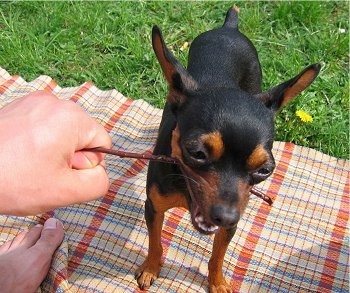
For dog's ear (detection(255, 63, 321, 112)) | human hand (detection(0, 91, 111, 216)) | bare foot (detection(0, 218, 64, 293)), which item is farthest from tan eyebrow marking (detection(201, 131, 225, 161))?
bare foot (detection(0, 218, 64, 293))

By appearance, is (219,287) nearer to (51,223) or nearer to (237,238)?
(237,238)

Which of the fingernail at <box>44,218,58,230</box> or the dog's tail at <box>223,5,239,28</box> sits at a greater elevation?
the dog's tail at <box>223,5,239,28</box>

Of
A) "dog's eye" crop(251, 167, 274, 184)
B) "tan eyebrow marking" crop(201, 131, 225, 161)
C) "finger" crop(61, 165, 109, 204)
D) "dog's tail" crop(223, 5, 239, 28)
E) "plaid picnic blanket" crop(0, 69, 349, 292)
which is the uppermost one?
"finger" crop(61, 165, 109, 204)

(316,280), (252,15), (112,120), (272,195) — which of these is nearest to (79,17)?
(112,120)

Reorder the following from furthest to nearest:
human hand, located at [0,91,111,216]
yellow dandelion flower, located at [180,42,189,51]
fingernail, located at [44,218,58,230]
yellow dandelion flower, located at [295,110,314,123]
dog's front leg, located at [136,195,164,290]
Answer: yellow dandelion flower, located at [180,42,189,51], yellow dandelion flower, located at [295,110,314,123], fingernail, located at [44,218,58,230], dog's front leg, located at [136,195,164,290], human hand, located at [0,91,111,216]

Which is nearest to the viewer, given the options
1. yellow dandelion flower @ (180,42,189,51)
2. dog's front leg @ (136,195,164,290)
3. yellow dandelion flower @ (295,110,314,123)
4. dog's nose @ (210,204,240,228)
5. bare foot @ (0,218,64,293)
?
dog's nose @ (210,204,240,228)

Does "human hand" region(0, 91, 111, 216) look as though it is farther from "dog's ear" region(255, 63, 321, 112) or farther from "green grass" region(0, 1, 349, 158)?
"green grass" region(0, 1, 349, 158)

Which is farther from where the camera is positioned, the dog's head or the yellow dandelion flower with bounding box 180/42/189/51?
the yellow dandelion flower with bounding box 180/42/189/51

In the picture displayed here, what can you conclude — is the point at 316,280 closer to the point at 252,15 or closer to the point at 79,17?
the point at 252,15
